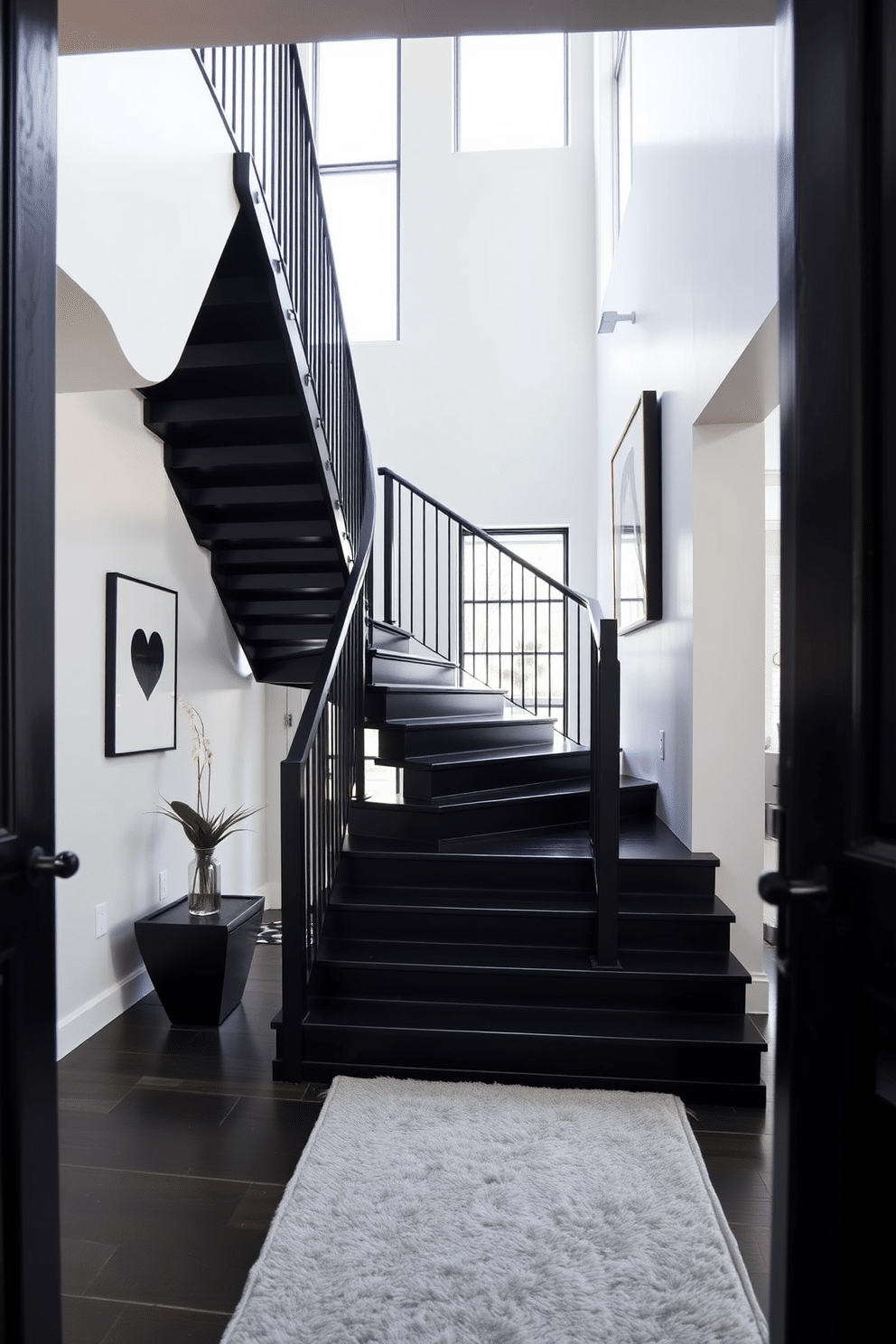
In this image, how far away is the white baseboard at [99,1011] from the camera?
314 centimetres

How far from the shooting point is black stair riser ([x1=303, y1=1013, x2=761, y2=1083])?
2.78 metres

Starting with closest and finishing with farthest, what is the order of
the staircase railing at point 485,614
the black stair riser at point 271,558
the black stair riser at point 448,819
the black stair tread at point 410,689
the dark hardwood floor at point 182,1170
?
the dark hardwood floor at point 182,1170 < the black stair riser at point 448,819 < the black stair tread at point 410,689 < the black stair riser at point 271,558 < the staircase railing at point 485,614

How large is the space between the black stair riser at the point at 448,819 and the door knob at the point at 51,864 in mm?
2399

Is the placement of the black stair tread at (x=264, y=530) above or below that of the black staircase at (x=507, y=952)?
above

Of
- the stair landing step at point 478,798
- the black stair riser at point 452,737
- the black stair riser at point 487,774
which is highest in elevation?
the black stair riser at point 452,737

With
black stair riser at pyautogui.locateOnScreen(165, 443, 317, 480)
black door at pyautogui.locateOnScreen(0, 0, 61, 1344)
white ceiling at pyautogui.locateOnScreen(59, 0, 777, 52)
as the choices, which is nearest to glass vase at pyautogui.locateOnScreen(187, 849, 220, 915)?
black stair riser at pyautogui.locateOnScreen(165, 443, 317, 480)

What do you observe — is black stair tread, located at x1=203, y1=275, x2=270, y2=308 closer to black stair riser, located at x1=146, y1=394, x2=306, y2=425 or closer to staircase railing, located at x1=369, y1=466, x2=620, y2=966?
black stair riser, located at x1=146, y1=394, x2=306, y2=425

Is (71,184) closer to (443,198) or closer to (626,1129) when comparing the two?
(626,1129)

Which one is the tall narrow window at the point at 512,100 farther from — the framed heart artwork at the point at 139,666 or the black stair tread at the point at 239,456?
the framed heart artwork at the point at 139,666

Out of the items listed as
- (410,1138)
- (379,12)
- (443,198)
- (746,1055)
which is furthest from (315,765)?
(443,198)

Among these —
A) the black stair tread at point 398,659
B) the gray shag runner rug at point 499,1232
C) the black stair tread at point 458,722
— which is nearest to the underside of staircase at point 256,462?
the black stair tread at point 398,659

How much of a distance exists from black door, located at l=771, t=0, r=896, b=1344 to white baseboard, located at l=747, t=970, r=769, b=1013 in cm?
245

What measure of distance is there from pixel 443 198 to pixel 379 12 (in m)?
5.36

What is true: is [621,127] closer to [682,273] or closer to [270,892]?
[682,273]
